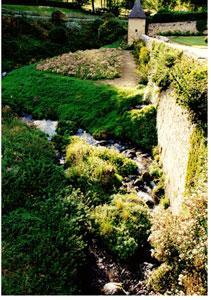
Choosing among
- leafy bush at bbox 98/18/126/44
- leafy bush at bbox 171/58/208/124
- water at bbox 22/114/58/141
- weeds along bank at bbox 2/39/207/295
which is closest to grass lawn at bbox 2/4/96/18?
leafy bush at bbox 98/18/126/44

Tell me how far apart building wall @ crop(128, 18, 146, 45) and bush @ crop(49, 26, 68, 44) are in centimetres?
774

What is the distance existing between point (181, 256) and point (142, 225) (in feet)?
12.9

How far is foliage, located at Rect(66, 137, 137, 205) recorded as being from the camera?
19047mm

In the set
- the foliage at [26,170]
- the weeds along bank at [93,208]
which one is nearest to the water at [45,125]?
the weeds along bank at [93,208]

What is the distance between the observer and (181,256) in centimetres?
1246

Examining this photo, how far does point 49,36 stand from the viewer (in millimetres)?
48250

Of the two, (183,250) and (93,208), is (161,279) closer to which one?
(183,250)

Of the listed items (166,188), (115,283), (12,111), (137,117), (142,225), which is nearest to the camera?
(115,283)

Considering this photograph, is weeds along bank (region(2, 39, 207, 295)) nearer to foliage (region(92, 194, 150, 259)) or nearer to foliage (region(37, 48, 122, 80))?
foliage (region(92, 194, 150, 259))

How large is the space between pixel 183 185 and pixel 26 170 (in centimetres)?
737

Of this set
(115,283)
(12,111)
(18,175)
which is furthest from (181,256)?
(12,111)

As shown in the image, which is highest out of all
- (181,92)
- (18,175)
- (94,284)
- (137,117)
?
(181,92)

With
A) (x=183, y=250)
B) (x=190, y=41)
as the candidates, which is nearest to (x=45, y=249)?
(x=183, y=250)
